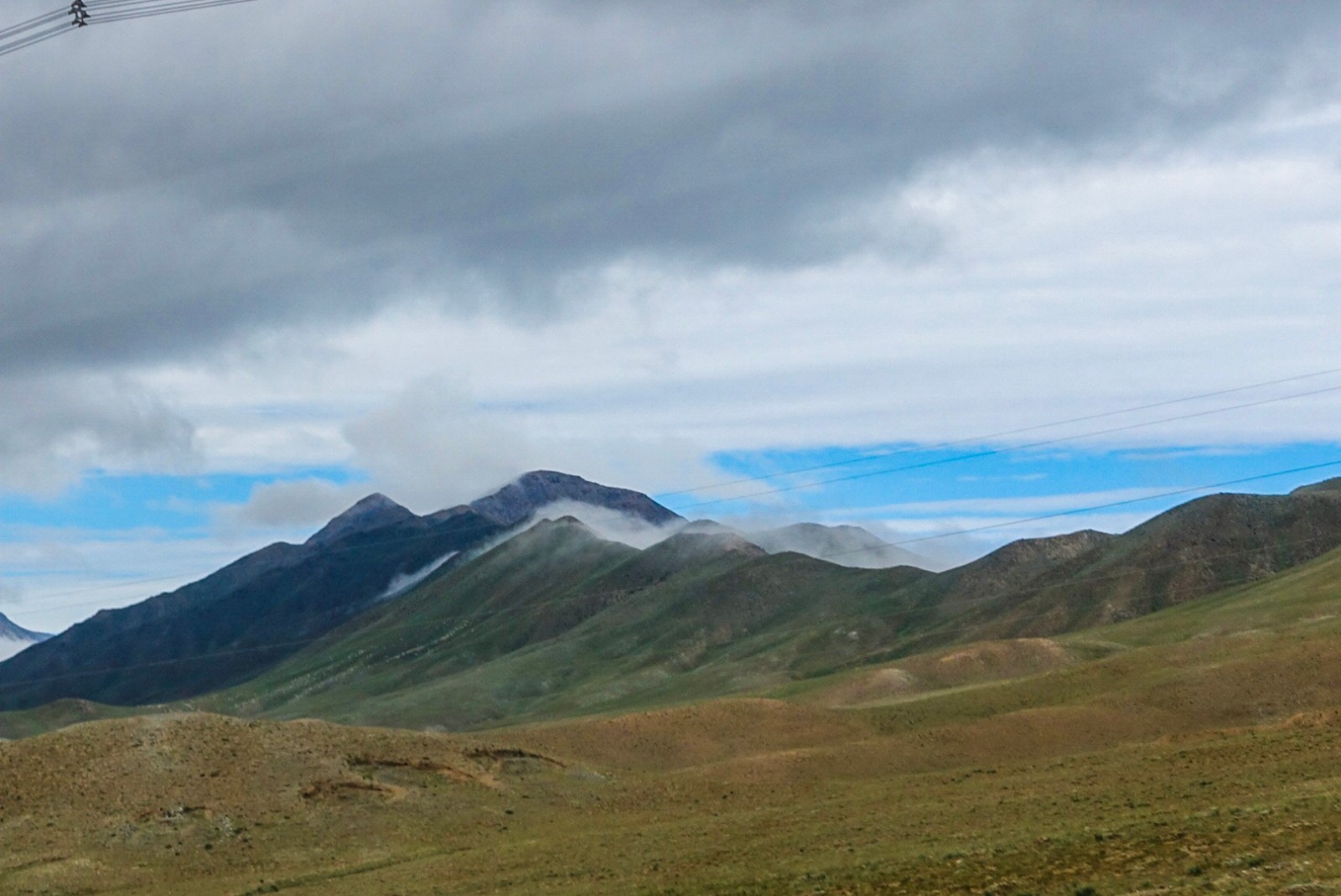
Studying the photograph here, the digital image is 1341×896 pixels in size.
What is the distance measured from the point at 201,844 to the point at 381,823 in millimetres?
8369

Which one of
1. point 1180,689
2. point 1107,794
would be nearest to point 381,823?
point 1107,794

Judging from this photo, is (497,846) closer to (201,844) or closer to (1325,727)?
(201,844)

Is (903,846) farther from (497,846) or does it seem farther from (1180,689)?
(1180,689)

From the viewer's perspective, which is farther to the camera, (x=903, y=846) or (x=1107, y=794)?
(x=1107, y=794)

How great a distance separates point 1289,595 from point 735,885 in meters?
134

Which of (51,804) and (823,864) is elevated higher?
(51,804)

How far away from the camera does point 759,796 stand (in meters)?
76.4

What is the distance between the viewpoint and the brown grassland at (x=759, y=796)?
151 ft

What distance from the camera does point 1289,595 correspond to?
541 ft

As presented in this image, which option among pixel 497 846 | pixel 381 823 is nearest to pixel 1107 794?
pixel 497 846

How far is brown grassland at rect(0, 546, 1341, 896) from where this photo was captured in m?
45.9

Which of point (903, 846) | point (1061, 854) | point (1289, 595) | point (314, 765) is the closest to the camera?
point (1061, 854)

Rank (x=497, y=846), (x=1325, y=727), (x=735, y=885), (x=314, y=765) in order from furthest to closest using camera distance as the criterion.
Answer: (x=314, y=765) → (x=1325, y=727) → (x=497, y=846) → (x=735, y=885)

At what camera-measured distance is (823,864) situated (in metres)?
50.2
